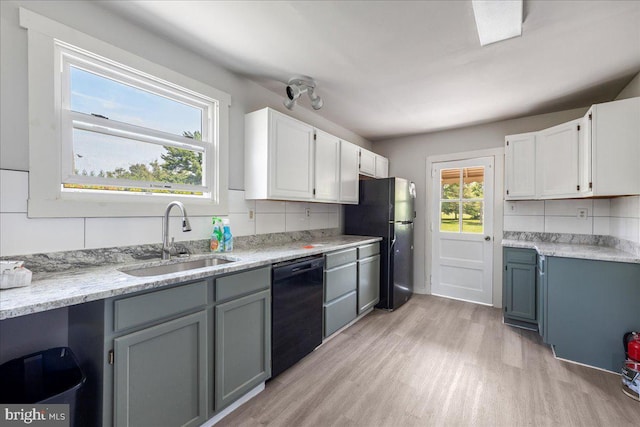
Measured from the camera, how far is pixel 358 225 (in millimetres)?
3693

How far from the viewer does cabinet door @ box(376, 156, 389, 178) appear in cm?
408

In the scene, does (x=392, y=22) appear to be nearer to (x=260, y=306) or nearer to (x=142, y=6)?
(x=142, y=6)

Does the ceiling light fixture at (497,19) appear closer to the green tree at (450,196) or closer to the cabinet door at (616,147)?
the cabinet door at (616,147)

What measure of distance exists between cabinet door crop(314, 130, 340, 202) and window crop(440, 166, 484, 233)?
1.78m

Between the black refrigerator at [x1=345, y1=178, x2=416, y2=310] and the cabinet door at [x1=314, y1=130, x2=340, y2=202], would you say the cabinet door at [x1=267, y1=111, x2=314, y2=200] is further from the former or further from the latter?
the black refrigerator at [x1=345, y1=178, x2=416, y2=310]

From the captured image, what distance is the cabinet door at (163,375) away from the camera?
1.21 m

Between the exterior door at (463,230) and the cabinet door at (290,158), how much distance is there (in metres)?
2.20

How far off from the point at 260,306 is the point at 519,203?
10.8ft

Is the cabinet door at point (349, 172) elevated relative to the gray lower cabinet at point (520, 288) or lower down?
elevated

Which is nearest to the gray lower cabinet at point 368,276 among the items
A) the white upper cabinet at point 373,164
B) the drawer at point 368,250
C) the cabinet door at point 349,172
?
the drawer at point 368,250

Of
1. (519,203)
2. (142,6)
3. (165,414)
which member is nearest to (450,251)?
(519,203)

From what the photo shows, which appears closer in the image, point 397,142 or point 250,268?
point 250,268

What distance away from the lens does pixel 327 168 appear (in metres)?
3.03

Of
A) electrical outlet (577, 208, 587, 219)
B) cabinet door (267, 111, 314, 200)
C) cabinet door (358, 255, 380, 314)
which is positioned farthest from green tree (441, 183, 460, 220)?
cabinet door (267, 111, 314, 200)
